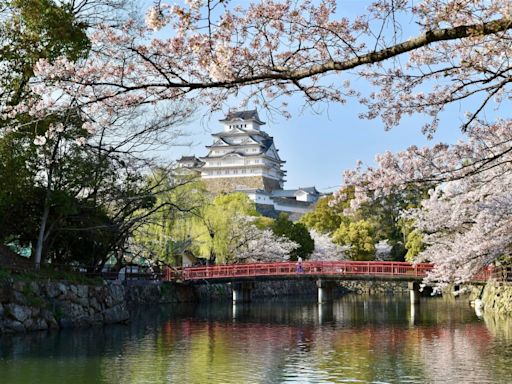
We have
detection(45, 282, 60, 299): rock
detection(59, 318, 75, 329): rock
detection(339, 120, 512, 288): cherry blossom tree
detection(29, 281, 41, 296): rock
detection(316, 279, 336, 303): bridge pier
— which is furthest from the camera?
detection(316, 279, 336, 303): bridge pier

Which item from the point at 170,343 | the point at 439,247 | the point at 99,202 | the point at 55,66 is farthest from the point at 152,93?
the point at 439,247

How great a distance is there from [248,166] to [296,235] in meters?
23.2

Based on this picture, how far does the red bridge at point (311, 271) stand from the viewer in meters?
24.3

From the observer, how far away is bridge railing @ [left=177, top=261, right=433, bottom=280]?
2494 centimetres

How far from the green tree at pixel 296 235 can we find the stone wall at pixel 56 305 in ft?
56.9

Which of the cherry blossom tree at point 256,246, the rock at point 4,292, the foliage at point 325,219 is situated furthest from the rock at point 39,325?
the foliage at point 325,219

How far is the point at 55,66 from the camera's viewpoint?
5.88 metres

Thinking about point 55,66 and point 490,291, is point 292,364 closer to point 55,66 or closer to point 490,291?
point 55,66

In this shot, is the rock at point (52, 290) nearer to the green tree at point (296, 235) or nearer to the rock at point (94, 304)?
the rock at point (94, 304)

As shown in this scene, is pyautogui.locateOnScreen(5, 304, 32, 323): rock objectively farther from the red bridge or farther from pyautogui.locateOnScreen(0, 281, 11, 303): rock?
the red bridge

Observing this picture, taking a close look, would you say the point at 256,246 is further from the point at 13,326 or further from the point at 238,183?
the point at 238,183

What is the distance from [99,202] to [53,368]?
25.6 feet

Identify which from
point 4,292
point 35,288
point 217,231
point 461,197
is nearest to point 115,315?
point 35,288

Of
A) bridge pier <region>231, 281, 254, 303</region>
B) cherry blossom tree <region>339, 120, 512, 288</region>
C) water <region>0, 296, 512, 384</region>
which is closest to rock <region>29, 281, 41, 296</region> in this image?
water <region>0, 296, 512, 384</region>
